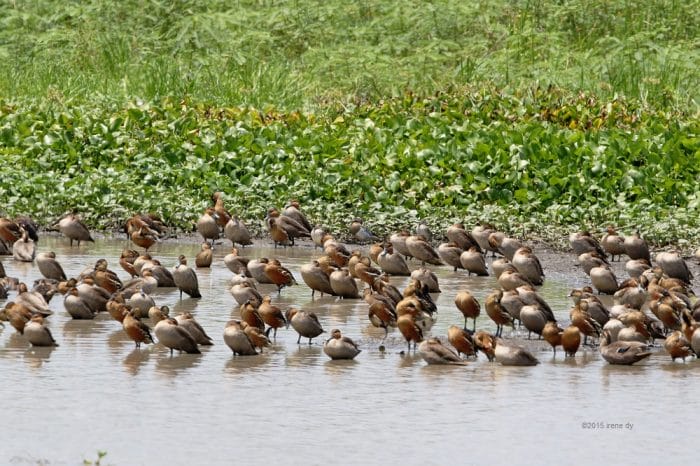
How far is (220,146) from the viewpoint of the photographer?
744 inches

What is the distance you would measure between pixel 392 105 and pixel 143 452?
13.6 m

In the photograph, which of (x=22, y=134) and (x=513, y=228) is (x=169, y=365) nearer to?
(x=513, y=228)

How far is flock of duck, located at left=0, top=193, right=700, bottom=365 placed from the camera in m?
10.5

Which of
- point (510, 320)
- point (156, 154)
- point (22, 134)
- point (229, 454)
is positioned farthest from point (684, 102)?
point (229, 454)

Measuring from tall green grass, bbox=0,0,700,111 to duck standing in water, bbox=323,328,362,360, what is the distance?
11673 millimetres

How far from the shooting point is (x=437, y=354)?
33.4ft

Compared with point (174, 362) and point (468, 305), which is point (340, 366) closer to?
point (174, 362)

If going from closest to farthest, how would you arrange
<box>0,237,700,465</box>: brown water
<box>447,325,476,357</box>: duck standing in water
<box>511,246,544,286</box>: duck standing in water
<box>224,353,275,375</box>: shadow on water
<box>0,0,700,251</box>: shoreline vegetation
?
<box>0,237,700,465</box>: brown water
<box>224,353,275,375</box>: shadow on water
<box>447,325,476,357</box>: duck standing in water
<box>511,246,544,286</box>: duck standing in water
<box>0,0,700,251</box>: shoreline vegetation

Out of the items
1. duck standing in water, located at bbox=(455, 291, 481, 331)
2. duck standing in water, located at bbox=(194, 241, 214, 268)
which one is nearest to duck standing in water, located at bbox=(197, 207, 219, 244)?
duck standing in water, located at bbox=(194, 241, 214, 268)

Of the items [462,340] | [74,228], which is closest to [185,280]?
[462,340]

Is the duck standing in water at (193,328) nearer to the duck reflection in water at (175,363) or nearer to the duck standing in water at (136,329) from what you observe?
the duck reflection in water at (175,363)

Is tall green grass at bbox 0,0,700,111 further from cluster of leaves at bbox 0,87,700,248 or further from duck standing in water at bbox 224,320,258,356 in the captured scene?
duck standing in water at bbox 224,320,258,356

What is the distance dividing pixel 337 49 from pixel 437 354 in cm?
1669

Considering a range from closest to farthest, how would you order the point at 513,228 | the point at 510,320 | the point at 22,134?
the point at 510,320 < the point at 513,228 < the point at 22,134
